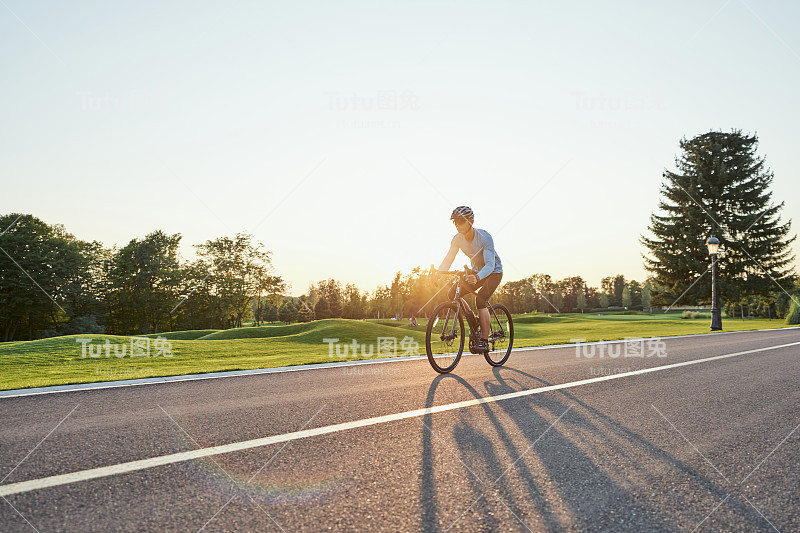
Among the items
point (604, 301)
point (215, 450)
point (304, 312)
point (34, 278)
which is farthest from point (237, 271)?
point (604, 301)

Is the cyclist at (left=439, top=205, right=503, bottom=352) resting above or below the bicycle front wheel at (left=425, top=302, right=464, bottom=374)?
above

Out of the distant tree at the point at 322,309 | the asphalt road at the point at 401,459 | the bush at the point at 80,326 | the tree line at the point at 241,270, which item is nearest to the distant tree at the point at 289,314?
the distant tree at the point at 322,309

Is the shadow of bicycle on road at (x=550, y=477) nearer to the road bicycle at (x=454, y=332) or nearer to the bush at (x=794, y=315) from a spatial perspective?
the road bicycle at (x=454, y=332)

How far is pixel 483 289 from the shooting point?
6.93 m

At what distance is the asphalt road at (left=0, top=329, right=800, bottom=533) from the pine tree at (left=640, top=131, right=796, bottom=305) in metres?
37.7

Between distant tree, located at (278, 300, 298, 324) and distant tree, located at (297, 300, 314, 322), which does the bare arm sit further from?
distant tree, located at (278, 300, 298, 324)

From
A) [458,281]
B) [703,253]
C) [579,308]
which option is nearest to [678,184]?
[703,253]

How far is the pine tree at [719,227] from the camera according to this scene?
3675 centimetres

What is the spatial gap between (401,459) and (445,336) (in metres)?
4.14

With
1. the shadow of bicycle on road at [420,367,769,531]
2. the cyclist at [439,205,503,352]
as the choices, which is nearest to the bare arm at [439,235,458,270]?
the cyclist at [439,205,503,352]

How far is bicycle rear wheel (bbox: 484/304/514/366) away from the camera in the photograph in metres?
7.12

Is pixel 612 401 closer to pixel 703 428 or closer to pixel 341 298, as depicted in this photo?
pixel 703 428

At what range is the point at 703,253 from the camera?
36906mm

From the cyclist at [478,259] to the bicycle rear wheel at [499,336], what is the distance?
0.72ft
